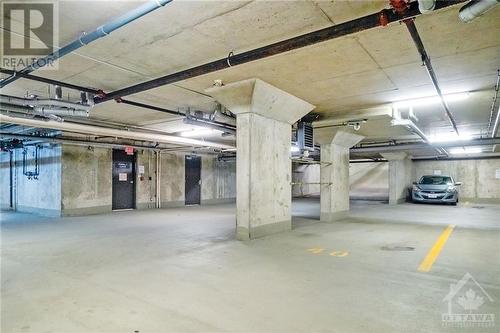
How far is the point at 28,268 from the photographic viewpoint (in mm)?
3617

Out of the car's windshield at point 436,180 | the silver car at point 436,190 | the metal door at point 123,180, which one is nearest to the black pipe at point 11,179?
the metal door at point 123,180

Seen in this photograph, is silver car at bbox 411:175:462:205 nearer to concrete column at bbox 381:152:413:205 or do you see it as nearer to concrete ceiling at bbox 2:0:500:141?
concrete column at bbox 381:152:413:205

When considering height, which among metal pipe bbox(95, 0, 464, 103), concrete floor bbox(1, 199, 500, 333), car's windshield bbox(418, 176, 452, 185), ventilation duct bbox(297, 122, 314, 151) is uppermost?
metal pipe bbox(95, 0, 464, 103)

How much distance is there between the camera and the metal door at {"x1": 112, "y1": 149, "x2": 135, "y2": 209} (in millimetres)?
10398

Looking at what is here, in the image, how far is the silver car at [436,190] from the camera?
12.0m

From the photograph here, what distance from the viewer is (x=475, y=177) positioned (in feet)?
48.4

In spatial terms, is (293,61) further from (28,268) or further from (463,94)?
(28,268)

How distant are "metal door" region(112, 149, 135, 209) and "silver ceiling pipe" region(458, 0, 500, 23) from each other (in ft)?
34.0

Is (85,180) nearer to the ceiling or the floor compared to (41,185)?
nearer to the ceiling

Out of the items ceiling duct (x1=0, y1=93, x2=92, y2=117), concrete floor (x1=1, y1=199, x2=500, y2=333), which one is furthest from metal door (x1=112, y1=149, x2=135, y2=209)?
ceiling duct (x1=0, y1=93, x2=92, y2=117)

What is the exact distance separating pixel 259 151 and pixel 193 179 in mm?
8343

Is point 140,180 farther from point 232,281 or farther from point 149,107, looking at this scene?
point 232,281

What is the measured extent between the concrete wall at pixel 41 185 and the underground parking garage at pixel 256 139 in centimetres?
27

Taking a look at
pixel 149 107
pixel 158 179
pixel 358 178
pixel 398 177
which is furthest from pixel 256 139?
pixel 358 178
